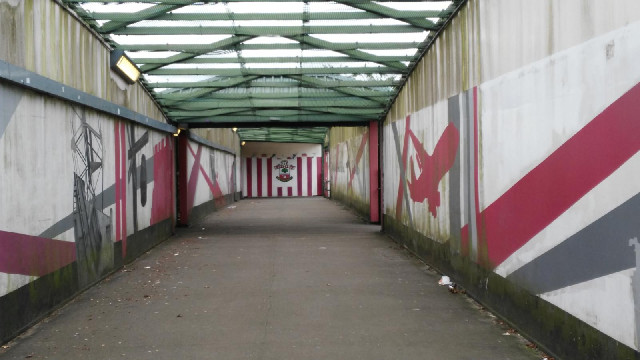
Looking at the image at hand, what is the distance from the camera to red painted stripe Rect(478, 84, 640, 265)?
13.7 feet

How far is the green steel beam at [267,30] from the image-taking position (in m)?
9.98

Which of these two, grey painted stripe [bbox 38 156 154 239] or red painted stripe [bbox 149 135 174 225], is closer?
grey painted stripe [bbox 38 156 154 239]

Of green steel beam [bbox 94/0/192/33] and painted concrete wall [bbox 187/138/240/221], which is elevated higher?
green steel beam [bbox 94/0/192/33]

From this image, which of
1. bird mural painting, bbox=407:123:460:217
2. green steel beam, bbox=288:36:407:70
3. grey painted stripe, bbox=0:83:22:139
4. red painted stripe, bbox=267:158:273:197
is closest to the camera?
grey painted stripe, bbox=0:83:22:139

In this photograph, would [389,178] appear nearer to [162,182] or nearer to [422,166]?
[422,166]

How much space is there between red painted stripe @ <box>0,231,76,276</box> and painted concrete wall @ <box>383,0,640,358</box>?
5.06m

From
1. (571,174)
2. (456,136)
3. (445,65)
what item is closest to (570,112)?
(571,174)

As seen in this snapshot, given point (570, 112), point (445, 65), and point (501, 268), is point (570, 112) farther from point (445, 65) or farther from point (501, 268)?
point (445, 65)

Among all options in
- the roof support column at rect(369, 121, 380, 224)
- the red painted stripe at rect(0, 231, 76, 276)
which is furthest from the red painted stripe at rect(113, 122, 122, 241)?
the roof support column at rect(369, 121, 380, 224)

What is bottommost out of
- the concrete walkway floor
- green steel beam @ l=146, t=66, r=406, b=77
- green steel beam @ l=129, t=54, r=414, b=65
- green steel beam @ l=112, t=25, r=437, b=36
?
the concrete walkway floor

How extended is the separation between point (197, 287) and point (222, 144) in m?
20.4

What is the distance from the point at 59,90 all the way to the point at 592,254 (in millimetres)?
6171

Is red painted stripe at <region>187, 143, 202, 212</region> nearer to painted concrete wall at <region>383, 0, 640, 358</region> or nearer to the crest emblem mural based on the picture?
painted concrete wall at <region>383, 0, 640, 358</region>

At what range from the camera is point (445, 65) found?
9453mm
